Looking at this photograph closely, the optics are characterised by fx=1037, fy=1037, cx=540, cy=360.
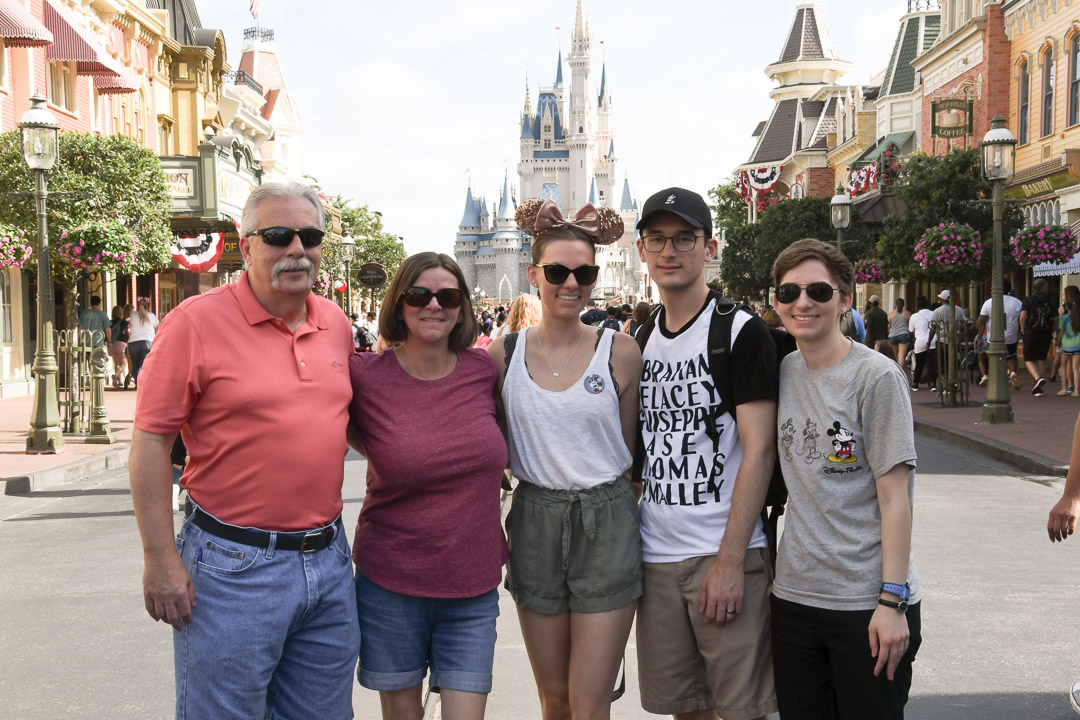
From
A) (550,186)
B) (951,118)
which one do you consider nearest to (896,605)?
(951,118)

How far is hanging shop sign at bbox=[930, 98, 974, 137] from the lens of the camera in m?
28.0

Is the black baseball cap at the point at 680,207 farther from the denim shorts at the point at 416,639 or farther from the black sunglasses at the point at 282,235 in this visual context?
the denim shorts at the point at 416,639

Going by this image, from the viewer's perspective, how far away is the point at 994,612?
5762 millimetres

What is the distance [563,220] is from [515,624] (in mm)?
3017

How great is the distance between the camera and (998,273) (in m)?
14.5

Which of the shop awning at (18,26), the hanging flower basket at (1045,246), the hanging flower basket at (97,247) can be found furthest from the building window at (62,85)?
the hanging flower basket at (1045,246)

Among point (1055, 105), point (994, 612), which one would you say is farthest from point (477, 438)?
point (1055, 105)

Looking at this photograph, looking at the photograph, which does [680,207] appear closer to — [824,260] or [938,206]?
[824,260]

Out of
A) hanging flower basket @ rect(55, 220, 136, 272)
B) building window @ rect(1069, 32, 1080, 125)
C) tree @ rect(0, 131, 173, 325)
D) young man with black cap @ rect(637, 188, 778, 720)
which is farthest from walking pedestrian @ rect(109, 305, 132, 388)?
young man with black cap @ rect(637, 188, 778, 720)

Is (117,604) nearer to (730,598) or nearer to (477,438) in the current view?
(477,438)

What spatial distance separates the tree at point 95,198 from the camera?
1673cm

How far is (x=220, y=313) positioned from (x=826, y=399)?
176 cm

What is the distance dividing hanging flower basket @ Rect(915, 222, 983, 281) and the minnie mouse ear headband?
49.4 ft

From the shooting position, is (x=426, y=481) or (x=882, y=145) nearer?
(x=426, y=481)
